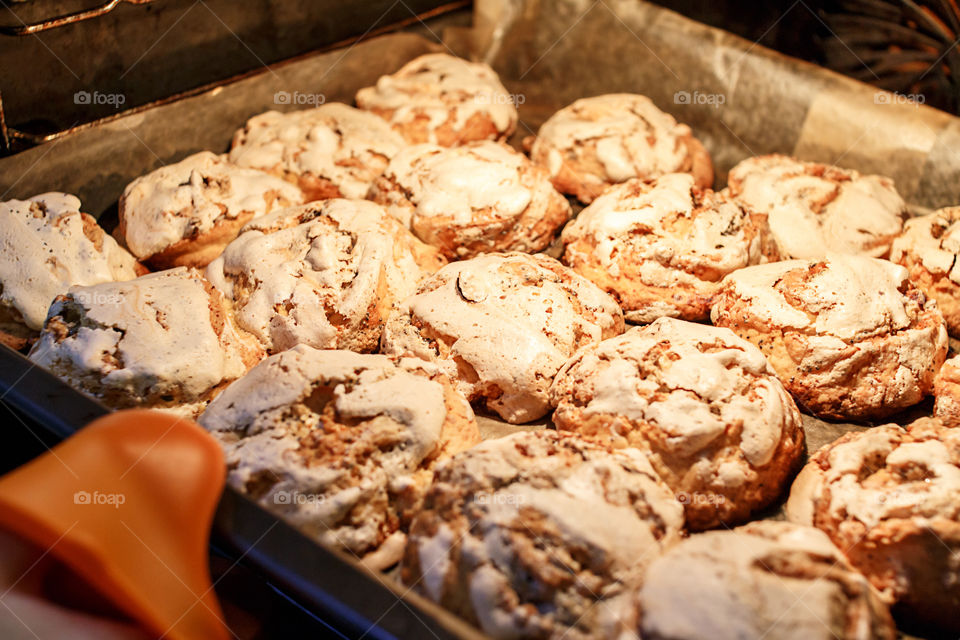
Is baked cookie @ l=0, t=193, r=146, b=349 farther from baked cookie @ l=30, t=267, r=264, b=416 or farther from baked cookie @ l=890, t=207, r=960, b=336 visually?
baked cookie @ l=890, t=207, r=960, b=336

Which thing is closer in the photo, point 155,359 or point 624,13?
point 155,359

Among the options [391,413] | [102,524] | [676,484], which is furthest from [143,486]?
[676,484]

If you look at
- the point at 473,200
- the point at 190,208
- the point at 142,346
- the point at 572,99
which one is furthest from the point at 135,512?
the point at 572,99

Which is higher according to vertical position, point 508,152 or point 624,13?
point 624,13

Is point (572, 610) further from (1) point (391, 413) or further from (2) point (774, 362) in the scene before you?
(2) point (774, 362)

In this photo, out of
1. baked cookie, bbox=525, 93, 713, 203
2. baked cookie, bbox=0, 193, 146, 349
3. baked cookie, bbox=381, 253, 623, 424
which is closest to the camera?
baked cookie, bbox=381, 253, 623, 424

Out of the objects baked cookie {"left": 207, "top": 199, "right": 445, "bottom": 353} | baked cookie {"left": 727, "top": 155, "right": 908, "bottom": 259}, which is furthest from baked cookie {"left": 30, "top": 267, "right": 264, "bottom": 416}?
baked cookie {"left": 727, "top": 155, "right": 908, "bottom": 259}
